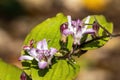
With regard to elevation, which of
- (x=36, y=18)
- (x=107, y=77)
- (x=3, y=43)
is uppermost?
(x=36, y=18)

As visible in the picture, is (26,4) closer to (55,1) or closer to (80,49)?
(55,1)

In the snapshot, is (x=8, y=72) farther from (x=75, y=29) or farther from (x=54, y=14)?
(x=54, y=14)

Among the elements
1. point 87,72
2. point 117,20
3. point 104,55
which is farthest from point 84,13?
point 87,72

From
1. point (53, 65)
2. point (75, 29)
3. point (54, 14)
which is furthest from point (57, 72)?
point (54, 14)

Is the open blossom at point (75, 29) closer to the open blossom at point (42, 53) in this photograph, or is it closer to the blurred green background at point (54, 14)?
the open blossom at point (42, 53)

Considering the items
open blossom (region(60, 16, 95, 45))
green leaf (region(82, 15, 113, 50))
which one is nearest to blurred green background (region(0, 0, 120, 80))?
green leaf (region(82, 15, 113, 50))

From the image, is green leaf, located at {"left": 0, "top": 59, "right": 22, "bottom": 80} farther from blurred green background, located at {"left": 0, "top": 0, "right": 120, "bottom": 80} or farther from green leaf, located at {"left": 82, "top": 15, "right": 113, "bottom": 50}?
blurred green background, located at {"left": 0, "top": 0, "right": 120, "bottom": 80}
